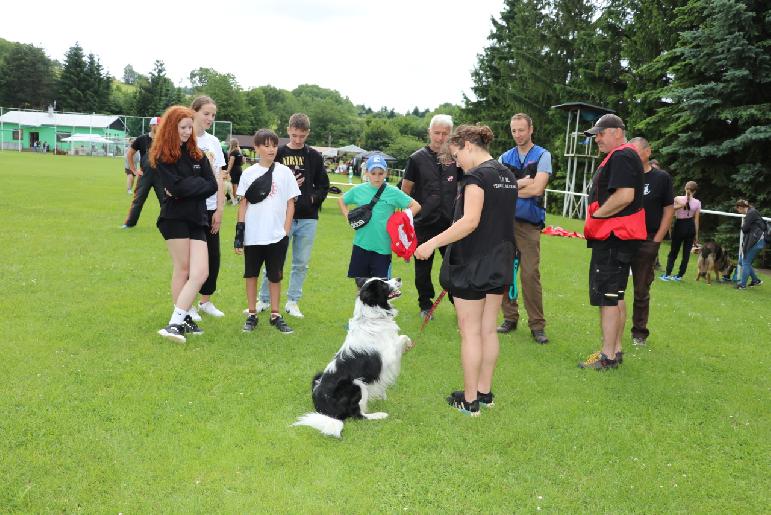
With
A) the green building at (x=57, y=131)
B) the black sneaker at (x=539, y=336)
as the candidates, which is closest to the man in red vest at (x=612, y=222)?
the black sneaker at (x=539, y=336)

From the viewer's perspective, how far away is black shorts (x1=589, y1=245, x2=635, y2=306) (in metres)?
5.43

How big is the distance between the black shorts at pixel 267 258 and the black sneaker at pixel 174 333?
0.85 m

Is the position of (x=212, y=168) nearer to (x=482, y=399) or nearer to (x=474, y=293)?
(x=474, y=293)

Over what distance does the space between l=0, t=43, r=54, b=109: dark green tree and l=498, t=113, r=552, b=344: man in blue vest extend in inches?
3758

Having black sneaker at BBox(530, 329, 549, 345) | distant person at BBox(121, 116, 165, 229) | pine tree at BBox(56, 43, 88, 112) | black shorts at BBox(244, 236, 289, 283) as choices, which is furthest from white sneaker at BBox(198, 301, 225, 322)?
pine tree at BBox(56, 43, 88, 112)

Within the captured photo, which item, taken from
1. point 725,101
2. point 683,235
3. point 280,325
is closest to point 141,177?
point 280,325

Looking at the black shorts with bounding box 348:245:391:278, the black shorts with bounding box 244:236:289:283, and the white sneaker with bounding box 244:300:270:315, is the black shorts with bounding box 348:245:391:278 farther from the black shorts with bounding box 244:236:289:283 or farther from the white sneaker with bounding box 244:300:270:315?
the white sneaker with bounding box 244:300:270:315

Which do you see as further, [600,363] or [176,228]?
[600,363]

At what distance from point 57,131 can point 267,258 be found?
6845 centimetres

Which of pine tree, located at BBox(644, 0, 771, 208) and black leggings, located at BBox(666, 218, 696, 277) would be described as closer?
black leggings, located at BBox(666, 218, 696, 277)

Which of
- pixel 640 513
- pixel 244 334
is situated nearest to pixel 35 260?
pixel 244 334

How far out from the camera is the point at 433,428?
4.18 metres

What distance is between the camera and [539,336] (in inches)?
254

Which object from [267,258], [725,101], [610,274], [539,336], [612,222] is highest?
[725,101]
